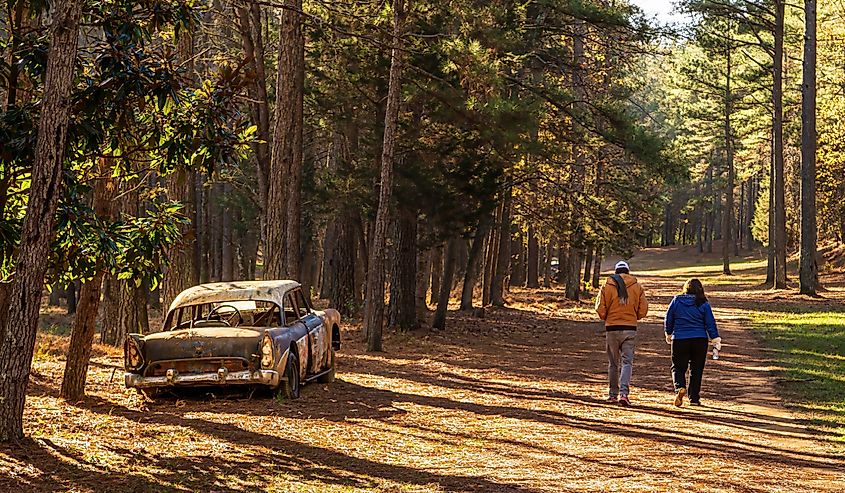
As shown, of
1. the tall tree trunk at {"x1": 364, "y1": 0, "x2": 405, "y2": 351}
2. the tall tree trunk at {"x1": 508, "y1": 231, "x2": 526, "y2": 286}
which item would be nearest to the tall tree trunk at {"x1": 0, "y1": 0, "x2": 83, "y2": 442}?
the tall tree trunk at {"x1": 364, "y1": 0, "x2": 405, "y2": 351}

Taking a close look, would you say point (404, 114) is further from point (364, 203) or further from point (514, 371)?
point (514, 371)

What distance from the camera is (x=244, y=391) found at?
13539 millimetres

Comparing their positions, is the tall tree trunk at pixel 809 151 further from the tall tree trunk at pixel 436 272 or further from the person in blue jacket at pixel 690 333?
the person in blue jacket at pixel 690 333

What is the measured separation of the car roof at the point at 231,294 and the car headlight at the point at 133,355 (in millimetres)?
1119

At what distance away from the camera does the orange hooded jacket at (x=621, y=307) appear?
14.5 m

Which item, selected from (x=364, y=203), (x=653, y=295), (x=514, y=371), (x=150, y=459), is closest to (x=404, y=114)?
(x=364, y=203)

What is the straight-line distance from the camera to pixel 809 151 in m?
37.4

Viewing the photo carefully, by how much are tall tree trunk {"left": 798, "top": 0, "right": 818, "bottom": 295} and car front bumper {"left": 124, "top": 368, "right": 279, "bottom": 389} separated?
29488 millimetres

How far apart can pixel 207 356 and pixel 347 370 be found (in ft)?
19.0

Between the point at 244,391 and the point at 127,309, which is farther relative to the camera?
the point at 127,309

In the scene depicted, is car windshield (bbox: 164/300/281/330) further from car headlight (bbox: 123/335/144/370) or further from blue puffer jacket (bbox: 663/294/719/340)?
blue puffer jacket (bbox: 663/294/719/340)

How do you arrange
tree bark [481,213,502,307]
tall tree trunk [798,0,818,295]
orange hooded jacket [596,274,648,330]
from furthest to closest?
tall tree trunk [798,0,818,295] → tree bark [481,213,502,307] → orange hooded jacket [596,274,648,330]

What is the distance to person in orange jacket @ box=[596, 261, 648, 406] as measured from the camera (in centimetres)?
1448

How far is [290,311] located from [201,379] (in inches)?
101
